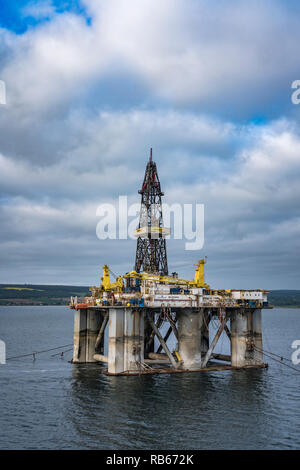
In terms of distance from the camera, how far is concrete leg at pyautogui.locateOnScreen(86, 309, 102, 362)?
5138cm

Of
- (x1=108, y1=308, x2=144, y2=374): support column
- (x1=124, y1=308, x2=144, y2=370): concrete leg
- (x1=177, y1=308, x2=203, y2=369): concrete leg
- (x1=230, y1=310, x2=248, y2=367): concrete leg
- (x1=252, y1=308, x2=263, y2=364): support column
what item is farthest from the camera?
(x1=252, y1=308, x2=263, y2=364): support column

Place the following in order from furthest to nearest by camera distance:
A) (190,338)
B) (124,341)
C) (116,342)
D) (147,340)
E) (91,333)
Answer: (147,340), (91,333), (190,338), (124,341), (116,342)

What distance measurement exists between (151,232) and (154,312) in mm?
10658

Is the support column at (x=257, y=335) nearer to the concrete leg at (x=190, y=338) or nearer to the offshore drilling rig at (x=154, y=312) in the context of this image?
the offshore drilling rig at (x=154, y=312)

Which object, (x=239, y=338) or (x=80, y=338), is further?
(x=80, y=338)

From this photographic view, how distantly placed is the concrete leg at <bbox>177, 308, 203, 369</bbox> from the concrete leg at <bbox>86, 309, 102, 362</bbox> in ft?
39.6

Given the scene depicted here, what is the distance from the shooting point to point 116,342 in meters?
41.4

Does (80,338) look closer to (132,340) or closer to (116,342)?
(116,342)

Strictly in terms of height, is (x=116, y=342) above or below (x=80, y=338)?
above

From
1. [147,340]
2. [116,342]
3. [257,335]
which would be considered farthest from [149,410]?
[147,340]

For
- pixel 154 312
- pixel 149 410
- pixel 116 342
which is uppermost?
pixel 154 312

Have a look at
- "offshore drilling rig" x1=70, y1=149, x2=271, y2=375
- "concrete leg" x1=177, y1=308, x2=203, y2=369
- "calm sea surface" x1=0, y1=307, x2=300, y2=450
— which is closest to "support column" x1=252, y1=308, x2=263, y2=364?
"offshore drilling rig" x1=70, y1=149, x2=271, y2=375

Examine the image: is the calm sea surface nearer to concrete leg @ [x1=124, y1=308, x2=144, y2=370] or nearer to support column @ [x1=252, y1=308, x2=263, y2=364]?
concrete leg @ [x1=124, y1=308, x2=144, y2=370]

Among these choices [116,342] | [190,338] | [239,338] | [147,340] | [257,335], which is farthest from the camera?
[147,340]
